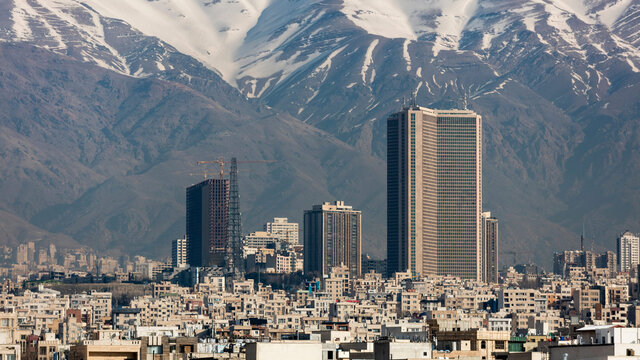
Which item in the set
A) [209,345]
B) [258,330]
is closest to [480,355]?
[209,345]

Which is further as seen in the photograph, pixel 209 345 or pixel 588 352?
pixel 209 345

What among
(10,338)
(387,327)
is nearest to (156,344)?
(10,338)

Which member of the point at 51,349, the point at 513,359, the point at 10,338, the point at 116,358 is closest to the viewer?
the point at 116,358

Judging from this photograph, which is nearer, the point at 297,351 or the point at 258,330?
the point at 297,351

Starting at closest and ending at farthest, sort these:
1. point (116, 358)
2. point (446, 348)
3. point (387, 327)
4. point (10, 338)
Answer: point (116, 358) < point (446, 348) < point (10, 338) < point (387, 327)

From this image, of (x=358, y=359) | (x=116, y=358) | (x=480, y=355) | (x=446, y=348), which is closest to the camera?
(x=116, y=358)

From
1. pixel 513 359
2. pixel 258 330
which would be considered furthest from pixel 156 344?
pixel 258 330

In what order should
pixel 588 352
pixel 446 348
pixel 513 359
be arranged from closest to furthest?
pixel 588 352 < pixel 513 359 < pixel 446 348

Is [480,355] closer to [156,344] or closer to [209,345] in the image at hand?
[156,344]

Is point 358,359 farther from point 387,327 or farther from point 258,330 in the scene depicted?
point 258,330
